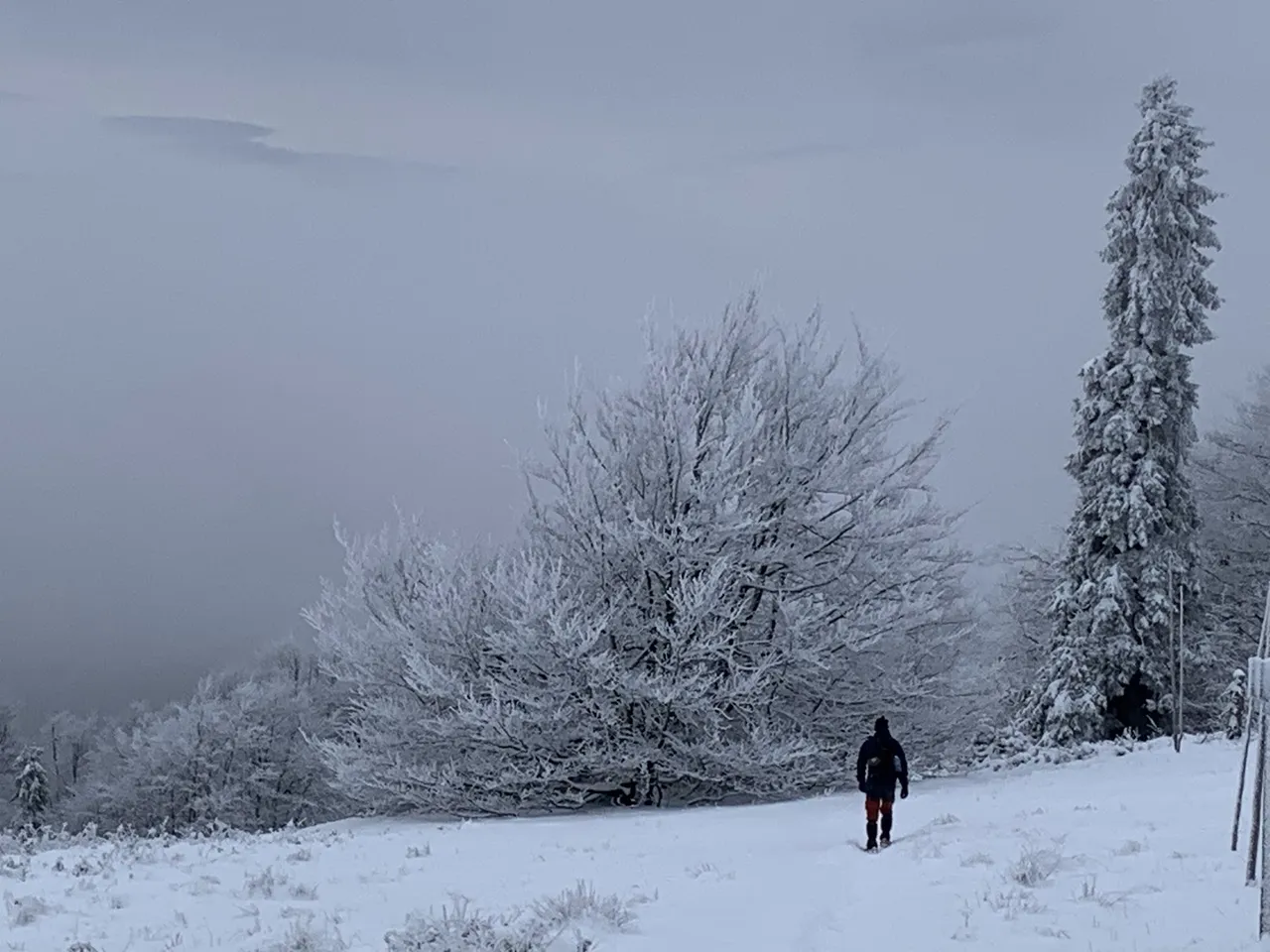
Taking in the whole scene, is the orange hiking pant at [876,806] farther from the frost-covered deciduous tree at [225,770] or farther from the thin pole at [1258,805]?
the frost-covered deciduous tree at [225,770]

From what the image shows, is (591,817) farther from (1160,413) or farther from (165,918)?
(1160,413)

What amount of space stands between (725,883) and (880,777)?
3281mm

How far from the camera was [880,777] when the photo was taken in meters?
12.0

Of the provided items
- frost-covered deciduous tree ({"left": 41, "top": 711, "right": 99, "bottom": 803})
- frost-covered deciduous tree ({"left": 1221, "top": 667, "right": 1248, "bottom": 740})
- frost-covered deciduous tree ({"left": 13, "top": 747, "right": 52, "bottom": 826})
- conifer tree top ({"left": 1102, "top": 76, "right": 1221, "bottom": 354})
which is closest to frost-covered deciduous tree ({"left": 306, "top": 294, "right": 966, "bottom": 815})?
frost-covered deciduous tree ({"left": 1221, "top": 667, "right": 1248, "bottom": 740})

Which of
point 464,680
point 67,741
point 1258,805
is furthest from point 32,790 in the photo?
point 1258,805

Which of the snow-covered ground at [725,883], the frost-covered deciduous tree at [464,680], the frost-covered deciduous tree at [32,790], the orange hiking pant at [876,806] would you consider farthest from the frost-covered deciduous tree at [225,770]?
the orange hiking pant at [876,806]

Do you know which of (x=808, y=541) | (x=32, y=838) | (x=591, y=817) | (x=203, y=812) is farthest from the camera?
(x=203, y=812)

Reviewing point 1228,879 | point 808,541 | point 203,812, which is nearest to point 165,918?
point 1228,879

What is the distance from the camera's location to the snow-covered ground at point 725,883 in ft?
23.4

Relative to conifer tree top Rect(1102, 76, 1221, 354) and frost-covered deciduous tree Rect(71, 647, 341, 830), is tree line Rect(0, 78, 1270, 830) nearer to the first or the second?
conifer tree top Rect(1102, 76, 1221, 354)

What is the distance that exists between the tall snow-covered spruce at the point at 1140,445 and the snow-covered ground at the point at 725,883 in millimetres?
10364

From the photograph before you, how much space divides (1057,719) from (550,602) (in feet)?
44.7

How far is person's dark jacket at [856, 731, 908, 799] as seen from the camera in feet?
39.2

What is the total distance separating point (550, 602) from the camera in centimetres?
1678
